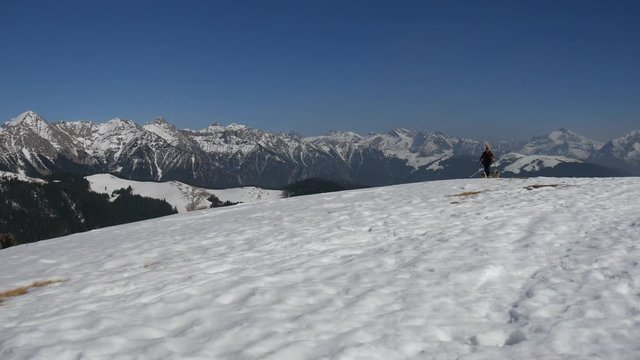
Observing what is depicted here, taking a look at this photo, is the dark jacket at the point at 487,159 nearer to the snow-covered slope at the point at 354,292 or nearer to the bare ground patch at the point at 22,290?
the snow-covered slope at the point at 354,292

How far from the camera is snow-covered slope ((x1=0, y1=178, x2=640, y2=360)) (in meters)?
7.34

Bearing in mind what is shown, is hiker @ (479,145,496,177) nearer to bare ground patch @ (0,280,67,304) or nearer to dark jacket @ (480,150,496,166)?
dark jacket @ (480,150,496,166)

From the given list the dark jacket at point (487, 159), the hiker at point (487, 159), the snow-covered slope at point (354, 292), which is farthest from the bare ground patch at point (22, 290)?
the dark jacket at point (487, 159)

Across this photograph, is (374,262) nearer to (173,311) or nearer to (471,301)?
(471,301)

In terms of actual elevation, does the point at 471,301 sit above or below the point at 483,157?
below

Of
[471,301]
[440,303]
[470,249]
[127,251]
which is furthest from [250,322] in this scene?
[127,251]

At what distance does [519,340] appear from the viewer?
7.41 meters

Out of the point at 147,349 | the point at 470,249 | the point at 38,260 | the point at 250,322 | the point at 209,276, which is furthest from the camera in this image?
the point at 38,260

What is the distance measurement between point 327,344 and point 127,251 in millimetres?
11944

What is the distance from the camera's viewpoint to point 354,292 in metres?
10.0

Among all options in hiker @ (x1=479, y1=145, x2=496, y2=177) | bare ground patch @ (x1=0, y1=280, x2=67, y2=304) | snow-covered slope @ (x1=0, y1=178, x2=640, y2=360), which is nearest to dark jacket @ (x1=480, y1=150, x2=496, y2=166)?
hiker @ (x1=479, y1=145, x2=496, y2=177)

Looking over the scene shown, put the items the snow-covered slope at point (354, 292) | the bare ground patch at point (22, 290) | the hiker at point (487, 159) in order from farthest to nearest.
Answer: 1. the hiker at point (487, 159)
2. the bare ground patch at point (22, 290)
3. the snow-covered slope at point (354, 292)

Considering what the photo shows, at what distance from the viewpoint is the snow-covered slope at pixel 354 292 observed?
24.1 feet

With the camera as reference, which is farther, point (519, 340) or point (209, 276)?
point (209, 276)
